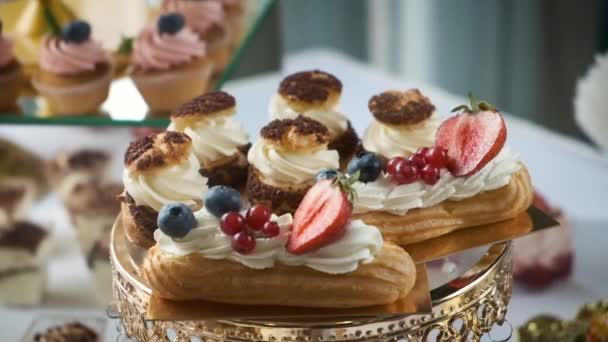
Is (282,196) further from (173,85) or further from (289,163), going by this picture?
(173,85)

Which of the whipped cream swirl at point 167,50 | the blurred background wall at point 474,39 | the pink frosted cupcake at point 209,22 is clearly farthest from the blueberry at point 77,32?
the blurred background wall at point 474,39

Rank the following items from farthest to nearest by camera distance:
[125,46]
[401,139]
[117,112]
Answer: [125,46]
[117,112]
[401,139]

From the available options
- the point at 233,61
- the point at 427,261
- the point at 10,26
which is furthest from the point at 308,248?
the point at 10,26

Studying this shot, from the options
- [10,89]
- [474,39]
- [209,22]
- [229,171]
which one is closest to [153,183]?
[229,171]

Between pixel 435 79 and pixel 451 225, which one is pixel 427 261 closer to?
pixel 451 225

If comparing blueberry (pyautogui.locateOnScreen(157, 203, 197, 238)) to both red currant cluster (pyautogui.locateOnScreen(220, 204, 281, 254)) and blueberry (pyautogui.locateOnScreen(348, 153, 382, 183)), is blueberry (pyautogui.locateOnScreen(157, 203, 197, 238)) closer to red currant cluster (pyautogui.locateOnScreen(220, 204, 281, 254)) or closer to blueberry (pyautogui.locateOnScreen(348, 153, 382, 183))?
red currant cluster (pyautogui.locateOnScreen(220, 204, 281, 254))
